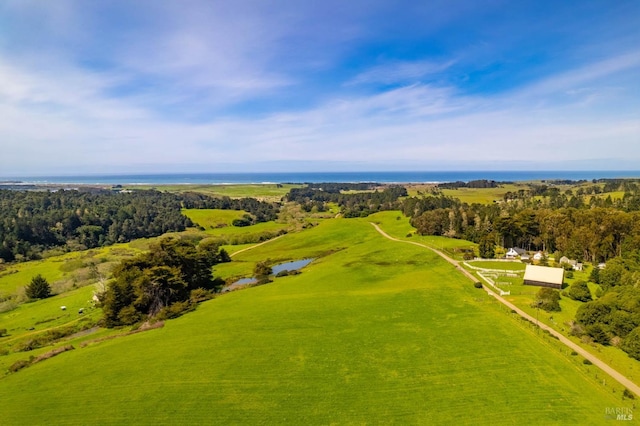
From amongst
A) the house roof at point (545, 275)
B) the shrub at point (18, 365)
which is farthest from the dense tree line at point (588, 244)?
the shrub at point (18, 365)

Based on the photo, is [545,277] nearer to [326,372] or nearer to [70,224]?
[326,372]

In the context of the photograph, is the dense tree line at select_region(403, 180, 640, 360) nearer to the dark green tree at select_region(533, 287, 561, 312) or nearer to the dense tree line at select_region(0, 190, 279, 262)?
the dark green tree at select_region(533, 287, 561, 312)

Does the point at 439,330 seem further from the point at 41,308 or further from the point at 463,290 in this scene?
the point at 41,308

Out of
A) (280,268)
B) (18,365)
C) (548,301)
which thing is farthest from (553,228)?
(18,365)

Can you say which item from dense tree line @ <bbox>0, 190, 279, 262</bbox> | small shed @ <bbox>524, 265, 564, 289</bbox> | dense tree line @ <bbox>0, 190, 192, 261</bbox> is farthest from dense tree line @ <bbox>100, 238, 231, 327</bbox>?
dense tree line @ <bbox>0, 190, 192, 261</bbox>

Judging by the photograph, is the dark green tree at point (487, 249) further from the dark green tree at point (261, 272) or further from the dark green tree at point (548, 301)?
the dark green tree at point (261, 272)

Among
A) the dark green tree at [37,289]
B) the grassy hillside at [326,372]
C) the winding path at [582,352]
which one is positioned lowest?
the dark green tree at [37,289]

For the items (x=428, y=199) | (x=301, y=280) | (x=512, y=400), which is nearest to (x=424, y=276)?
(x=301, y=280)
